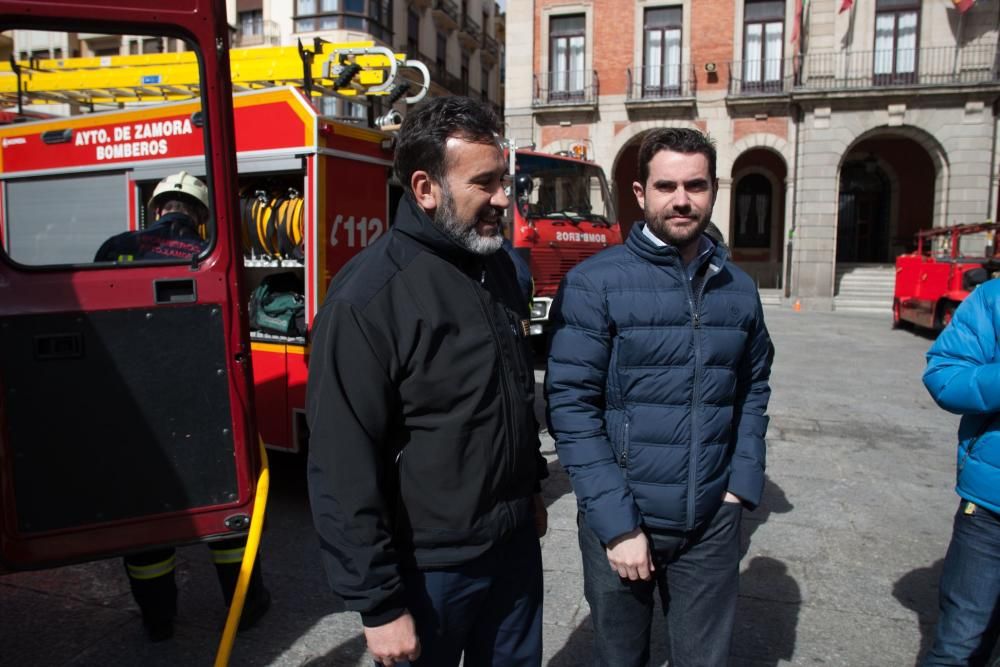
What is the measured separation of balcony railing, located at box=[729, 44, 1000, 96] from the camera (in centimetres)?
1983

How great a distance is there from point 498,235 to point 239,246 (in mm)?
1666

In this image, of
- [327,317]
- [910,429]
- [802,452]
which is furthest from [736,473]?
[910,429]

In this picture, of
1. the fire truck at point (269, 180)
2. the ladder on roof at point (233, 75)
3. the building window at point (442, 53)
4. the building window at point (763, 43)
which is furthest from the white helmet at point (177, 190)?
the building window at point (442, 53)

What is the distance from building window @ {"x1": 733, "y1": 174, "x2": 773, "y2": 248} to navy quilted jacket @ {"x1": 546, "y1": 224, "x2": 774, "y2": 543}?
24.6 m

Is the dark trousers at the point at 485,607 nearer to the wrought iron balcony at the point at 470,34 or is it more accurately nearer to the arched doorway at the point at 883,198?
the arched doorway at the point at 883,198

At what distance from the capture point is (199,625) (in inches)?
133

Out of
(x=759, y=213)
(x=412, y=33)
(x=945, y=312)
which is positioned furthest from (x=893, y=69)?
(x=412, y=33)

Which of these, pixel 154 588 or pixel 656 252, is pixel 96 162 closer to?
pixel 154 588

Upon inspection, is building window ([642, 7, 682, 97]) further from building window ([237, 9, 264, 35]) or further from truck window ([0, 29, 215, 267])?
truck window ([0, 29, 215, 267])

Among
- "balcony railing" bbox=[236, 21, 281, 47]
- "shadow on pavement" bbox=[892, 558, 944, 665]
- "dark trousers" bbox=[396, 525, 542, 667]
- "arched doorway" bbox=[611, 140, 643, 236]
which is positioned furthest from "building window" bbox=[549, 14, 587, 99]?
"dark trousers" bbox=[396, 525, 542, 667]

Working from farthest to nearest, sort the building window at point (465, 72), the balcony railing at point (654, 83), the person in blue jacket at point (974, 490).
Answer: the building window at point (465, 72) < the balcony railing at point (654, 83) < the person in blue jacket at point (974, 490)

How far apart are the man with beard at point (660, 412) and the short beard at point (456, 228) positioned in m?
0.42

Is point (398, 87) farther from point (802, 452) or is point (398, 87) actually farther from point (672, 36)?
point (672, 36)

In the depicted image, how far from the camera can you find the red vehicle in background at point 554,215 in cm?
921
